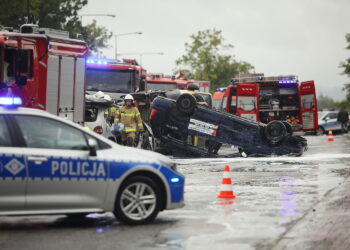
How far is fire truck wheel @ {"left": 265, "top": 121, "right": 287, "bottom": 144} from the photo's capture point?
23.4m

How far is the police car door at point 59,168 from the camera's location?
10.1 metres

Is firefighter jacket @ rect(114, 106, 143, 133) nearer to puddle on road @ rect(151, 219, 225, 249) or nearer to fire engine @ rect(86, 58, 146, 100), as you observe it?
Result: fire engine @ rect(86, 58, 146, 100)

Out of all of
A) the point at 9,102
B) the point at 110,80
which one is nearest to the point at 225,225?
the point at 9,102

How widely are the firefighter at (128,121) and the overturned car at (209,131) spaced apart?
2.25 m

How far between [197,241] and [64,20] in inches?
2076

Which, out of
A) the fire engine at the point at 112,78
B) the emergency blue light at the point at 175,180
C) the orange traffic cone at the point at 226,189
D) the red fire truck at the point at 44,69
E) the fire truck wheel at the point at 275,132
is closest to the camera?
the emergency blue light at the point at 175,180

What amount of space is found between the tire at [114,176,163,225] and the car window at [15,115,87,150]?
2.43ft

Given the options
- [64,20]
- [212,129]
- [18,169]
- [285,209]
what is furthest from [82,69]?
[64,20]

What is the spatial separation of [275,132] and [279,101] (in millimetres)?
11670

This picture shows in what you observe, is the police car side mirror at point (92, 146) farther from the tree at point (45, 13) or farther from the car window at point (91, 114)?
the tree at point (45, 13)

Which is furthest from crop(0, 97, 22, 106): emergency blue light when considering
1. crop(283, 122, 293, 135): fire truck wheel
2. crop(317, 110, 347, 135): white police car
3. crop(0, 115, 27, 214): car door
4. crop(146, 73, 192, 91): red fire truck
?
crop(317, 110, 347, 135): white police car

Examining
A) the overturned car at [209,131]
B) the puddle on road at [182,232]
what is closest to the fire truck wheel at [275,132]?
the overturned car at [209,131]

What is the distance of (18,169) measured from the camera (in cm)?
995

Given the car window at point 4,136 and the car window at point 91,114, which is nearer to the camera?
the car window at point 4,136
